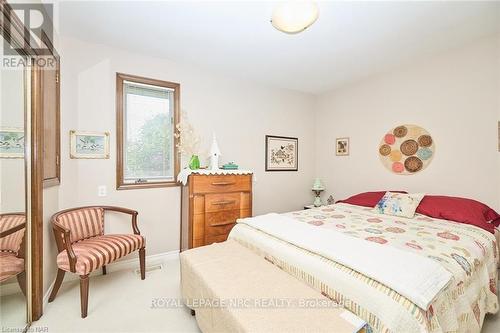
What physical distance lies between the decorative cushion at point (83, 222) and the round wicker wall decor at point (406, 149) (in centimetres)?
378

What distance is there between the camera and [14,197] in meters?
1.67

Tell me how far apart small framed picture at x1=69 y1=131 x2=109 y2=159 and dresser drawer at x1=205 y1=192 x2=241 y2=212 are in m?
1.29

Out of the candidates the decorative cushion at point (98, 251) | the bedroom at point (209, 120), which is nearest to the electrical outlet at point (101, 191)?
the bedroom at point (209, 120)

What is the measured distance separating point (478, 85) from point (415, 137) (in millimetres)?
794

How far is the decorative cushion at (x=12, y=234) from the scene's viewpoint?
1563 millimetres

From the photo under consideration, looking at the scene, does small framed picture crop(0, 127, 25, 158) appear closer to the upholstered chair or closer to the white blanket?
the upholstered chair

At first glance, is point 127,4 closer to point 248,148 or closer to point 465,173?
point 248,148

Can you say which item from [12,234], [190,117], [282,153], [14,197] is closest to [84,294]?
[12,234]

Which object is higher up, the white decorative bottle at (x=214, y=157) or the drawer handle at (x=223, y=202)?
the white decorative bottle at (x=214, y=157)

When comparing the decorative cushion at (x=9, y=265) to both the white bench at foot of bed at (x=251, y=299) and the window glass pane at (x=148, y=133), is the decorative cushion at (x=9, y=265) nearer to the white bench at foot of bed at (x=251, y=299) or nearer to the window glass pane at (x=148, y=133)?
the white bench at foot of bed at (x=251, y=299)

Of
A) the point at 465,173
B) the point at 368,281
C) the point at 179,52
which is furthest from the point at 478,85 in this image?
the point at 179,52

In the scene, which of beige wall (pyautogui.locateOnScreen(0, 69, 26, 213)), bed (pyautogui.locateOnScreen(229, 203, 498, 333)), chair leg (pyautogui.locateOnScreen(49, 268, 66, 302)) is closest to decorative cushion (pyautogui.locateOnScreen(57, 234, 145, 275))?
chair leg (pyautogui.locateOnScreen(49, 268, 66, 302))

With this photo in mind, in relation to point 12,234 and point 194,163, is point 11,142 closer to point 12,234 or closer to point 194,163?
point 12,234

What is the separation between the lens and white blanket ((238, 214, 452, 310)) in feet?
3.77
